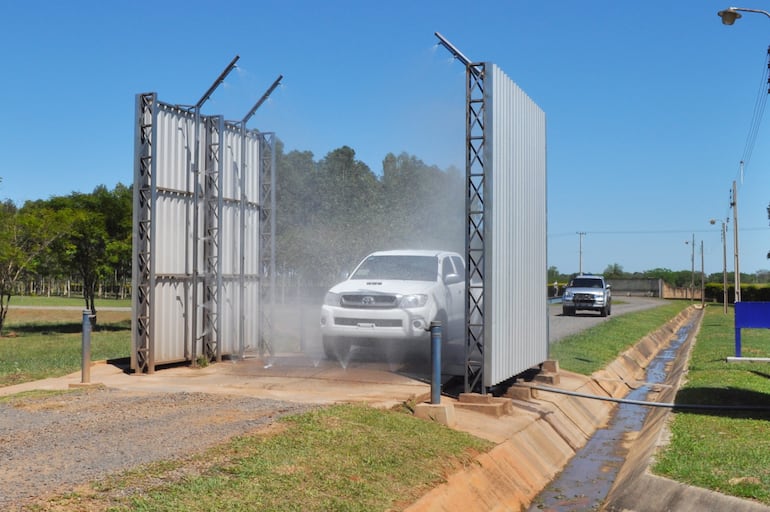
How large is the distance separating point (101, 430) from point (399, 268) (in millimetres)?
7065

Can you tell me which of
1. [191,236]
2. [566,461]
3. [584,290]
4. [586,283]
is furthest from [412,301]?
[586,283]

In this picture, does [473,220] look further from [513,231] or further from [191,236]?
[191,236]

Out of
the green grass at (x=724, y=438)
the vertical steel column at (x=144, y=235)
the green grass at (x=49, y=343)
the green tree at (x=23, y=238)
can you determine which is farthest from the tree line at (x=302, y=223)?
the vertical steel column at (x=144, y=235)

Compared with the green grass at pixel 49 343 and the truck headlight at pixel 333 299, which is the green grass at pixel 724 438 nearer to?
the truck headlight at pixel 333 299

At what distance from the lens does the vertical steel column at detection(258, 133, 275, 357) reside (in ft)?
53.5

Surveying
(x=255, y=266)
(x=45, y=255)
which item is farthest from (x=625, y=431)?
(x=45, y=255)

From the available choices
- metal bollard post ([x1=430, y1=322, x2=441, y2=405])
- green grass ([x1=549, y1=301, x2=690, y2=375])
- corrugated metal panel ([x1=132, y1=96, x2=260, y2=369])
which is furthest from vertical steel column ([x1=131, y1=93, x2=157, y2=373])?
green grass ([x1=549, y1=301, x2=690, y2=375])

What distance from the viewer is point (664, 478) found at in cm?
795

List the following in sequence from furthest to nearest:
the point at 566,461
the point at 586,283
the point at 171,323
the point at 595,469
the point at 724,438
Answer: the point at 586,283 → the point at 171,323 → the point at 566,461 → the point at 595,469 → the point at 724,438

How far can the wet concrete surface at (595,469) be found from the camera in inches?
369

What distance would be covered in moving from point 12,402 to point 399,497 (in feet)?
19.5

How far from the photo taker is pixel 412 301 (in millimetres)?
12719

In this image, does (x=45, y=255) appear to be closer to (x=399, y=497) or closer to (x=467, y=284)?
(x=467, y=284)

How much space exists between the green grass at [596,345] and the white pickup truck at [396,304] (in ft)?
16.6
